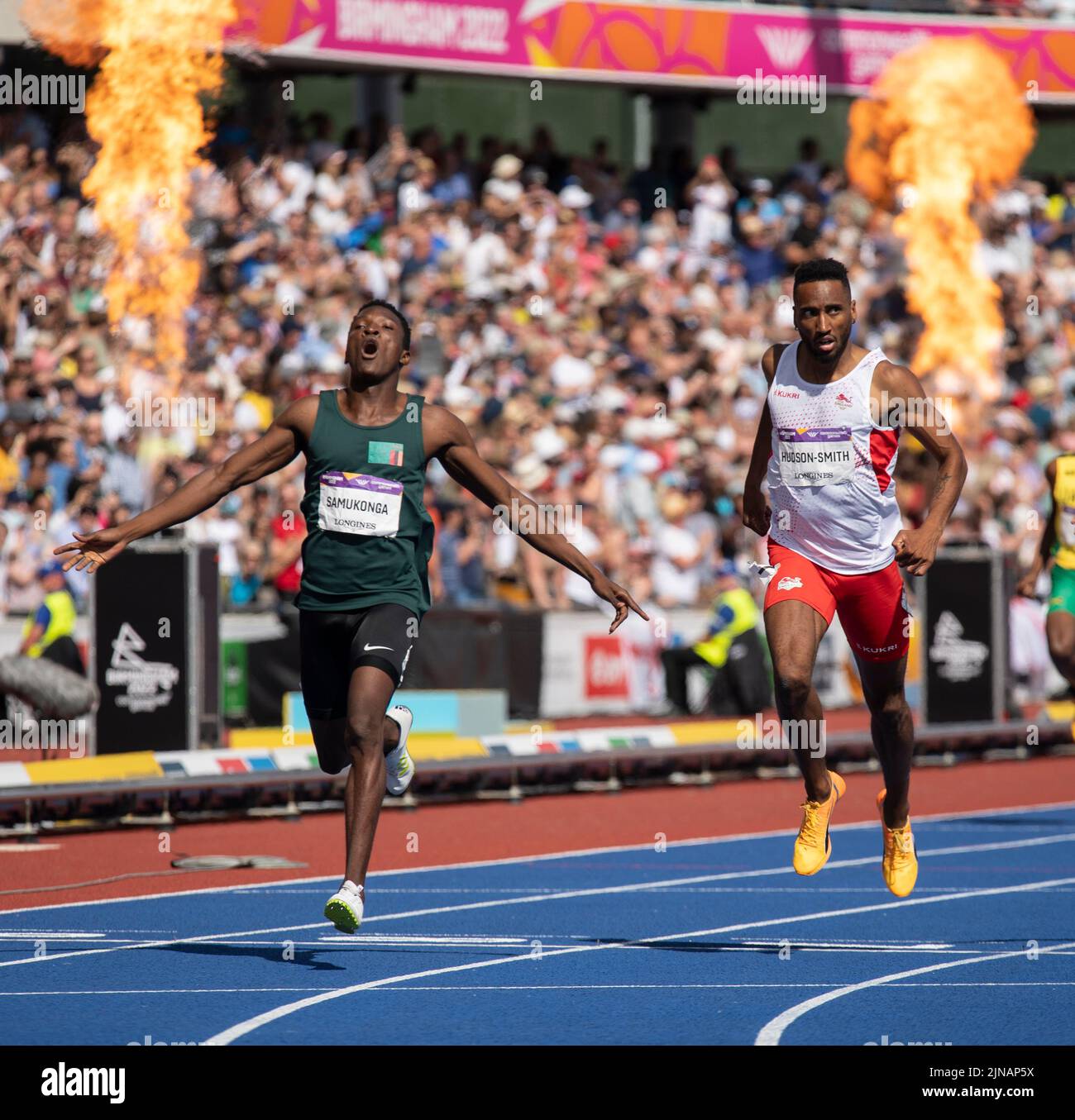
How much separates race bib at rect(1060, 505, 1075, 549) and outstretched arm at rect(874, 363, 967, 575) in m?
5.49

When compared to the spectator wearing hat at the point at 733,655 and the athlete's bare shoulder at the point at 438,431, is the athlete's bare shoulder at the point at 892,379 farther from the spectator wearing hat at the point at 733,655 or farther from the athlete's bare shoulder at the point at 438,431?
the spectator wearing hat at the point at 733,655

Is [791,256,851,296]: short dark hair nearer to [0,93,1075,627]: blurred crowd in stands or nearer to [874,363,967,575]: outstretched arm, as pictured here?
[874,363,967,575]: outstretched arm

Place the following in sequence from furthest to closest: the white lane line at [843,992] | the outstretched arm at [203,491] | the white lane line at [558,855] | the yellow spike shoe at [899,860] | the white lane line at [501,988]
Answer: the white lane line at [558,855]
the yellow spike shoe at [899,860]
the outstretched arm at [203,491]
the white lane line at [501,988]
the white lane line at [843,992]

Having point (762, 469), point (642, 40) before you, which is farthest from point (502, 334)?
point (762, 469)

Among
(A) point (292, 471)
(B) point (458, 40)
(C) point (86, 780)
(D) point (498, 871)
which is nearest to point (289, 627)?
(A) point (292, 471)

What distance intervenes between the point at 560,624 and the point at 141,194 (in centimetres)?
581

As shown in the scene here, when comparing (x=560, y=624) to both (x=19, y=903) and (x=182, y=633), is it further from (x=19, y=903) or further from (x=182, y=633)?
(x=19, y=903)

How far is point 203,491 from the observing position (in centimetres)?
854

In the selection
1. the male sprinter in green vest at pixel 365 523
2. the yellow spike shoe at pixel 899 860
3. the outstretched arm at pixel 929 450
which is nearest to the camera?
the outstretched arm at pixel 929 450

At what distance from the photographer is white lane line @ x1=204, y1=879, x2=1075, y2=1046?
7.09 meters

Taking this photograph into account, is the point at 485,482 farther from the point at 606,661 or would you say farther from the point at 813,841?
the point at 606,661

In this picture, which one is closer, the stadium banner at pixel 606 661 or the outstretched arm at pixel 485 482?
the outstretched arm at pixel 485 482

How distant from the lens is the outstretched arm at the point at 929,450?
8312 millimetres

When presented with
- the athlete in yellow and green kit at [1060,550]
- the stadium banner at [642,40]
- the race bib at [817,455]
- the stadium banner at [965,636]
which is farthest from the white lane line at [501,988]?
the stadium banner at [642,40]
